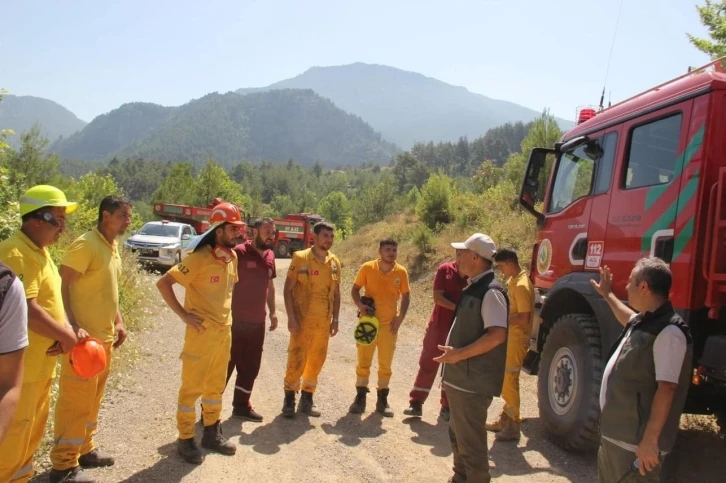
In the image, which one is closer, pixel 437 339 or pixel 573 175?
pixel 573 175

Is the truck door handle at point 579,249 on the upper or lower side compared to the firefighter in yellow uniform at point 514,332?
upper

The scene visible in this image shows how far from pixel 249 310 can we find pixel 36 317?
2.29 metres

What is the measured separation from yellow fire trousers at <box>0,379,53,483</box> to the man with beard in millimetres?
2017

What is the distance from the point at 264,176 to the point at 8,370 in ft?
466

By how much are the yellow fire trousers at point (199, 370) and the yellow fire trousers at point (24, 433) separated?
1066mm

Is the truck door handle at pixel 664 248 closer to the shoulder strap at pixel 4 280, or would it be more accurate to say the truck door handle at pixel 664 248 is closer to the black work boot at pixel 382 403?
the black work boot at pixel 382 403

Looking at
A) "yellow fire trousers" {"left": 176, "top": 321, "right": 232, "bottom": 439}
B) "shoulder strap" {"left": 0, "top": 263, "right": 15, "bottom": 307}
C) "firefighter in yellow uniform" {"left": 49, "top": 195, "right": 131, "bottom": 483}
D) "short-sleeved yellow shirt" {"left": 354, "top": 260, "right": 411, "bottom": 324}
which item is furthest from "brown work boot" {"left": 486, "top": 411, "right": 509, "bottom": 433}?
"shoulder strap" {"left": 0, "top": 263, "right": 15, "bottom": 307}

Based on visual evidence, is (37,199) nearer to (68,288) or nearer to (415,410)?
(68,288)

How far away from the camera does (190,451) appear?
12.7 ft

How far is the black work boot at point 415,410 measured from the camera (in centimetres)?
524

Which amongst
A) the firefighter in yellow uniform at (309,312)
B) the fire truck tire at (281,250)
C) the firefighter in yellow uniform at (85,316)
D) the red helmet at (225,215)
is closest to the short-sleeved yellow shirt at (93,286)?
the firefighter in yellow uniform at (85,316)

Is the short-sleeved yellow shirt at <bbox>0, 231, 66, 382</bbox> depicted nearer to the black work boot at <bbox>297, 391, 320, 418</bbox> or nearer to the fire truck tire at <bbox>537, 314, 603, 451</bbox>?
the black work boot at <bbox>297, 391, 320, 418</bbox>

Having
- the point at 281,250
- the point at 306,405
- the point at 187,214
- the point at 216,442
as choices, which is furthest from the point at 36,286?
the point at 281,250

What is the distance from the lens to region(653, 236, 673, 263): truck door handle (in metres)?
3.66
